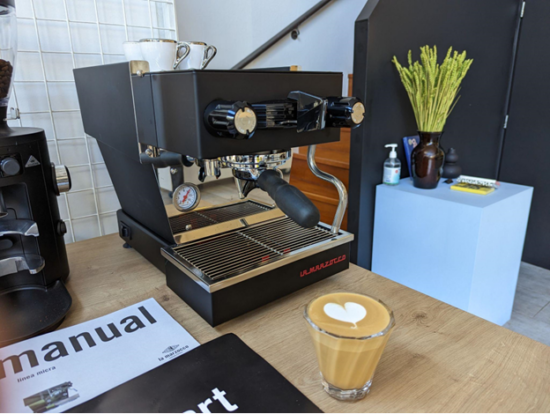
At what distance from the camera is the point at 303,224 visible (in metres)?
0.49

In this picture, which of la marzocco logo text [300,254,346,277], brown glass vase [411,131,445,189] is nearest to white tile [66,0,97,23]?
la marzocco logo text [300,254,346,277]

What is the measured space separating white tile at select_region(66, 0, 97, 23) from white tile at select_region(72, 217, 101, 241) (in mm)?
537

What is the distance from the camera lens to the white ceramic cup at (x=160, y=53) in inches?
24.3

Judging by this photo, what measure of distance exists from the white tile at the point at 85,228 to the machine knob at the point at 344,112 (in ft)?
2.65

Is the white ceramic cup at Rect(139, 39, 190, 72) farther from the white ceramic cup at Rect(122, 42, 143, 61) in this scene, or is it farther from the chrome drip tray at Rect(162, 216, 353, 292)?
the chrome drip tray at Rect(162, 216, 353, 292)

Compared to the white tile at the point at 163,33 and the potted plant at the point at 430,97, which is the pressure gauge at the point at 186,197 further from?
the potted plant at the point at 430,97

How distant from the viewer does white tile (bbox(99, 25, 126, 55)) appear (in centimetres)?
103

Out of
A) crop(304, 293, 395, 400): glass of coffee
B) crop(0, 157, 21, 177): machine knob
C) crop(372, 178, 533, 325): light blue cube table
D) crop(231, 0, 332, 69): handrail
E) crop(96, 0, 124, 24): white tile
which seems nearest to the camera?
crop(304, 293, 395, 400): glass of coffee

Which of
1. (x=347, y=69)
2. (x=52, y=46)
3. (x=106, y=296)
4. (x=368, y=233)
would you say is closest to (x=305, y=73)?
(x=106, y=296)

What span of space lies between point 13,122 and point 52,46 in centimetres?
22

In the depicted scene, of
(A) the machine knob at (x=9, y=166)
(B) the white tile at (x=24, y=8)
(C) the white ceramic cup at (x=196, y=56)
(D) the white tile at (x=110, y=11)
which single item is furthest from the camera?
(D) the white tile at (x=110, y=11)

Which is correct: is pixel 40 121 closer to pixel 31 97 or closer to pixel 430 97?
pixel 31 97

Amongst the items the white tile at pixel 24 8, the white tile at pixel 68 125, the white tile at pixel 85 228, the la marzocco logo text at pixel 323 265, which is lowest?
the white tile at pixel 85 228

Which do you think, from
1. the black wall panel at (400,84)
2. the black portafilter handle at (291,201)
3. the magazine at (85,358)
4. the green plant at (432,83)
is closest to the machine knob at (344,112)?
the black portafilter handle at (291,201)
